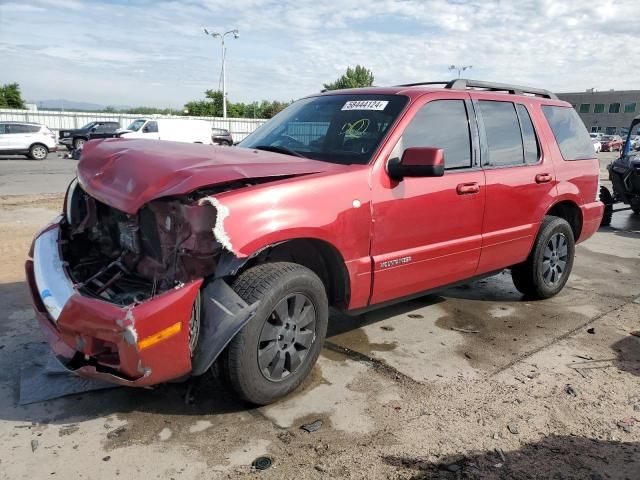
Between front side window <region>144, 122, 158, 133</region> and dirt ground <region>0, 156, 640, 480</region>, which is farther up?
front side window <region>144, 122, 158, 133</region>

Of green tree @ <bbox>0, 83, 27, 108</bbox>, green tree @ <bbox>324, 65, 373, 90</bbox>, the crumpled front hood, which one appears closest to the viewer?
the crumpled front hood

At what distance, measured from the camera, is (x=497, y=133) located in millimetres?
4629

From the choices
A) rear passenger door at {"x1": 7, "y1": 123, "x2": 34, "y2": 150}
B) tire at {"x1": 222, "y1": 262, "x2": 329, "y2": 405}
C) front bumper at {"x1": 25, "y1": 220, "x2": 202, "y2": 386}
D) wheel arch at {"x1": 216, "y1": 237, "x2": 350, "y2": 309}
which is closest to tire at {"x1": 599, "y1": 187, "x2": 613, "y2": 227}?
wheel arch at {"x1": 216, "y1": 237, "x2": 350, "y2": 309}

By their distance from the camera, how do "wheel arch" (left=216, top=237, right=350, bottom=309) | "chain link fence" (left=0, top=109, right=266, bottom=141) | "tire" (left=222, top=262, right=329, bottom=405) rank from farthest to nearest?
"chain link fence" (left=0, top=109, right=266, bottom=141), "wheel arch" (left=216, top=237, right=350, bottom=309), "tire" (left=222, top=262, right=329, bottom=405)

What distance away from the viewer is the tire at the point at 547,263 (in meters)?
5.18

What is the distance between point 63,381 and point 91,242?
94cm

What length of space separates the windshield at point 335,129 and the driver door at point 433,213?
7.8 inches

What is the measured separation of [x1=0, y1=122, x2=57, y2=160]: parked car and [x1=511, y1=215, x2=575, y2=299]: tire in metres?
22.7

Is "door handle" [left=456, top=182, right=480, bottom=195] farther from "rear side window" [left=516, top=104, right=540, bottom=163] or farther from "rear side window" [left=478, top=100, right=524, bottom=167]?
"rear side window" [left=516, top=104, right=540, bottom=163]

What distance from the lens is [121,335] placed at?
263cm

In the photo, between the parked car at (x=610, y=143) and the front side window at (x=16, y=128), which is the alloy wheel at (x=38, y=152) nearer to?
the front side window at (x=16, y=128)

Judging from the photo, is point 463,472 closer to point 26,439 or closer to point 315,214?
point 315,214

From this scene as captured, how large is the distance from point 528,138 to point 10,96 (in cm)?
4633

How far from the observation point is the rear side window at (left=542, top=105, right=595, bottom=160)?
5.30m
